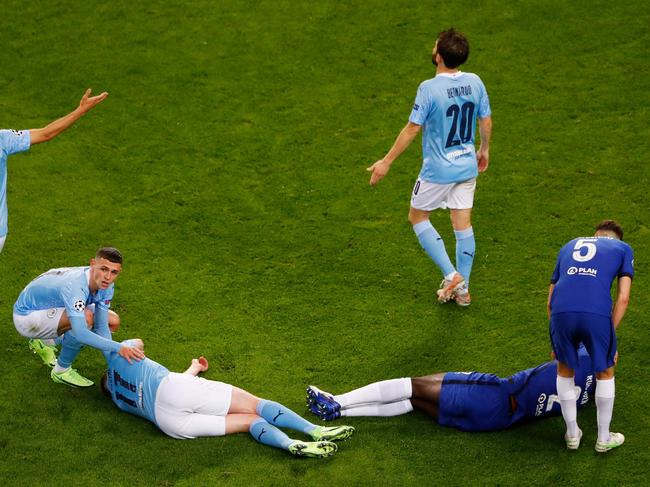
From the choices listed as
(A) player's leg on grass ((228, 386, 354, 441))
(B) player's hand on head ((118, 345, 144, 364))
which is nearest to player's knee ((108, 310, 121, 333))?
(B) player's hand on head ((118, 345, 144, 364))

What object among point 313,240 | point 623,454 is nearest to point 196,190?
point 313,240

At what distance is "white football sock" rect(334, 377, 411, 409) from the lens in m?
6.52

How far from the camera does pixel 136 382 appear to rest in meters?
6.38

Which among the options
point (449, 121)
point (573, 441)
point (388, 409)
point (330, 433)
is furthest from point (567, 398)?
point (449, 121)

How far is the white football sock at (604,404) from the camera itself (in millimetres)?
5988

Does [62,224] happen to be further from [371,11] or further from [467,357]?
[371,11]

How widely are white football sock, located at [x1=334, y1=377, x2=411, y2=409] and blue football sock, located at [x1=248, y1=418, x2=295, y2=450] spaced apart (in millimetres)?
523

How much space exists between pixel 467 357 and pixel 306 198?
100.0 inches

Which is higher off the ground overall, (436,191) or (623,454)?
(436,191)

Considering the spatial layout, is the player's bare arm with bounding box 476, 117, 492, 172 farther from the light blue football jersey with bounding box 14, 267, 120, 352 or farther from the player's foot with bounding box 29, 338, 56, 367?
the player's foot with bounding box 29, 338, 56, 367

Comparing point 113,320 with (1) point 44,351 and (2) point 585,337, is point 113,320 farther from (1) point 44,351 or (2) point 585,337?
(2) point 585,337

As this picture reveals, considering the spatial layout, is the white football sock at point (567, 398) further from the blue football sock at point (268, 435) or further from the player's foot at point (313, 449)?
the blue football sock at point (268, 435)

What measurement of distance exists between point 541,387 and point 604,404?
0.42 meters

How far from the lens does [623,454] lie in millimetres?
6180
